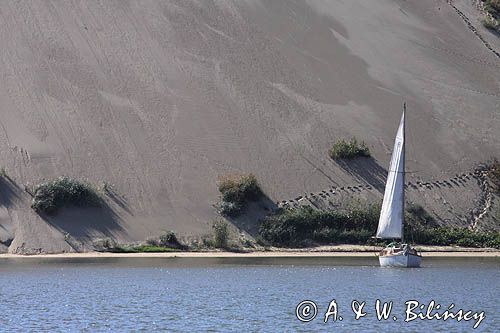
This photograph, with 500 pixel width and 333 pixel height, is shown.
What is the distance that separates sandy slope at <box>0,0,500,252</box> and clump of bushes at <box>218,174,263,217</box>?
84 cm

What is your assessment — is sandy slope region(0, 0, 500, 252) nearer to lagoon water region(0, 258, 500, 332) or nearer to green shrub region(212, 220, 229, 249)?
green shrub region(212, 220, 229, 249)

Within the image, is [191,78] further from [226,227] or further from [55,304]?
[55,304]

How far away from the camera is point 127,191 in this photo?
50219mm

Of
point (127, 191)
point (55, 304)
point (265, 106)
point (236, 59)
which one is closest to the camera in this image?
point (55, 304)

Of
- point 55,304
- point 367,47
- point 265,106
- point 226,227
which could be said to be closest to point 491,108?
point 367,47

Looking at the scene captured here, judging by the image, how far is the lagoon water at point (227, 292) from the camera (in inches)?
1002

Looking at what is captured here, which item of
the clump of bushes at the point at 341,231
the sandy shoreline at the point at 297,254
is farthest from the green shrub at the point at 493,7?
the sandy shoreline at the point at 297,254

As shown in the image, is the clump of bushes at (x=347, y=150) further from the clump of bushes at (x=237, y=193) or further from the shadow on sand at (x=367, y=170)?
the clump of bushes at (x=237, y=193)

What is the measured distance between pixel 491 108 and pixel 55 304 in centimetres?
3635

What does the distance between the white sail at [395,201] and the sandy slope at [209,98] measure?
28.2 ft

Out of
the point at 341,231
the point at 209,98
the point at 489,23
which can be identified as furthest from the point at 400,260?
the point at 489,23

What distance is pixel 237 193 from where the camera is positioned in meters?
49.4

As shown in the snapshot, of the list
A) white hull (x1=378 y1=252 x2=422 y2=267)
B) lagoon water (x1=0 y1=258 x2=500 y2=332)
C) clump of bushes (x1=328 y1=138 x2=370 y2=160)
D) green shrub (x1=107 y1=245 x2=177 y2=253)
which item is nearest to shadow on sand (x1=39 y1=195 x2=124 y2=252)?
green shrub (x1=107 y1=245 x2=177 y2=253)

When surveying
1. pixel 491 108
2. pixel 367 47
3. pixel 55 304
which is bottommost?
pixel 55 304
